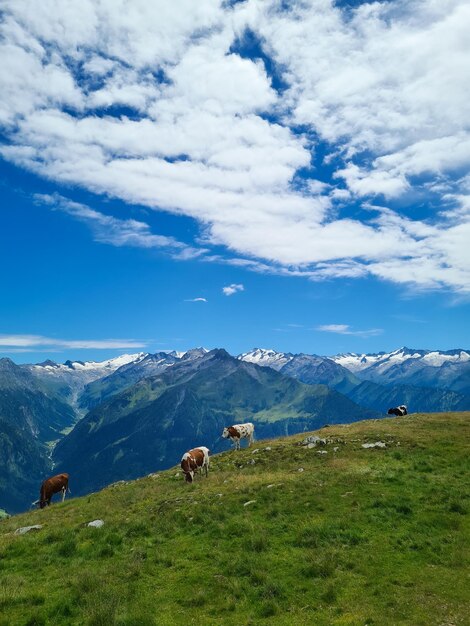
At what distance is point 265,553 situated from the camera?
1750cm

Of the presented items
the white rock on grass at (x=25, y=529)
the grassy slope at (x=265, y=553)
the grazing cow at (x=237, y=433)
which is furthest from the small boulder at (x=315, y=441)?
the white rock on grass at (x=25, y=529)

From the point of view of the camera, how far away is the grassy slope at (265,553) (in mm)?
13578

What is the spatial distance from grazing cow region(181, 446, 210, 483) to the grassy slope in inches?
80.5

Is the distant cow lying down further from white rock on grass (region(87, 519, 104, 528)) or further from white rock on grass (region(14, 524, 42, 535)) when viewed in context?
white rock on grass (region(87, 519, 104, 528))

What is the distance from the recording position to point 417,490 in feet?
77.2

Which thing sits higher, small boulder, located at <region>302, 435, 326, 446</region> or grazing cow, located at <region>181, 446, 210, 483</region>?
small boulder, located at <region>302, 435, 326, 446</region>

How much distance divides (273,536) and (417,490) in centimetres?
925

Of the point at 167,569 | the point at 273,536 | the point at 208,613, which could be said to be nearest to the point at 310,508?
the point at 273,536

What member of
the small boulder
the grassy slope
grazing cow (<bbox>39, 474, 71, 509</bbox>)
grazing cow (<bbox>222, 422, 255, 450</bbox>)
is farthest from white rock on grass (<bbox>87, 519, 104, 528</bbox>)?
grazing cow (<bbox>222, 422, 255, 450</bbox>)

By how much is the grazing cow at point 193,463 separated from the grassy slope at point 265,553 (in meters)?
2.04

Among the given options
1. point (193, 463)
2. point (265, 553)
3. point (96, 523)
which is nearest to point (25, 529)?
point (96, 523)

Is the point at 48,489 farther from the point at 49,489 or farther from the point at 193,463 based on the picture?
the point at 193,463

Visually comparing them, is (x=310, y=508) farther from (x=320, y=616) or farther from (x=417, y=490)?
(x=320, y=616)

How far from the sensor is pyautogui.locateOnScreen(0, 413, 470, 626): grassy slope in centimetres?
1358
